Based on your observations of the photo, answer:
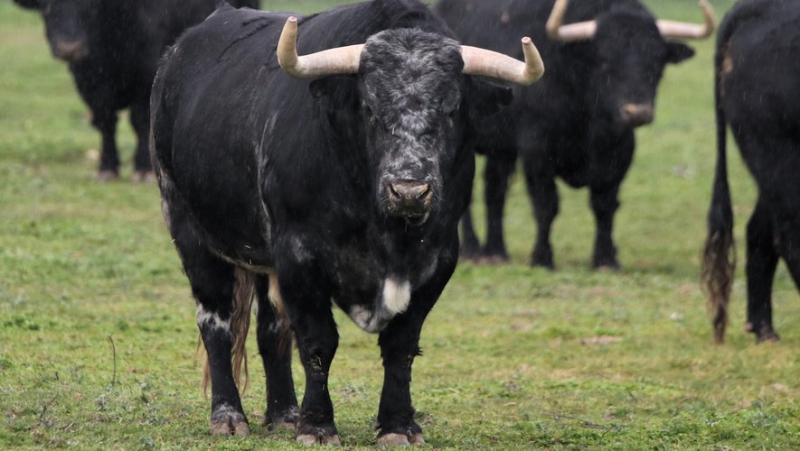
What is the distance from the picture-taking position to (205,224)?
24.3 feet

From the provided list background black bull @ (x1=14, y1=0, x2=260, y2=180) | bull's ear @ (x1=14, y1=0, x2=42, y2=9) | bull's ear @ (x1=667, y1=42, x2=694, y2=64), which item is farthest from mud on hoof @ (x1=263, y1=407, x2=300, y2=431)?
bull's ear @ (x1=14, y1=0, x2=42, y2=9)

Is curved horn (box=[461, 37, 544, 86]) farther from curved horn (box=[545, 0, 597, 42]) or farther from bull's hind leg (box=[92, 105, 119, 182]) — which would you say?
bull's hind leg (box=[92, 105, 119, 182])

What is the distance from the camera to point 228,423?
7.15m

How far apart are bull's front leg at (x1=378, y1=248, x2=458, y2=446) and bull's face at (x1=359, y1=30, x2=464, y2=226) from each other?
1.82 feet

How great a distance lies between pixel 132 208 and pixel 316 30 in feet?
29.1

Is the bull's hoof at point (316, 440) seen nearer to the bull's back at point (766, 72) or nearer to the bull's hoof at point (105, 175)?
the bull's back at point (766, 72)

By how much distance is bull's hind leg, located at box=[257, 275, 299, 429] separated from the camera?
24.5 feet

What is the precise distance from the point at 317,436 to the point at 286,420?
76cm

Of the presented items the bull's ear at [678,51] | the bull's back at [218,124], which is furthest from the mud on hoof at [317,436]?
the bull's ear at [678,51]

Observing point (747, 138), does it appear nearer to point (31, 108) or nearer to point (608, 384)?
point (608, 384)

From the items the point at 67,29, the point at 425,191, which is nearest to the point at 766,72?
the point at 425,191

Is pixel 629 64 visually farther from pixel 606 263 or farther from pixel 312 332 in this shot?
pixel 312 332

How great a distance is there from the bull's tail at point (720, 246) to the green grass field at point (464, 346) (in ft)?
0.96

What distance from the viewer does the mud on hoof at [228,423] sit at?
7.11 meters
